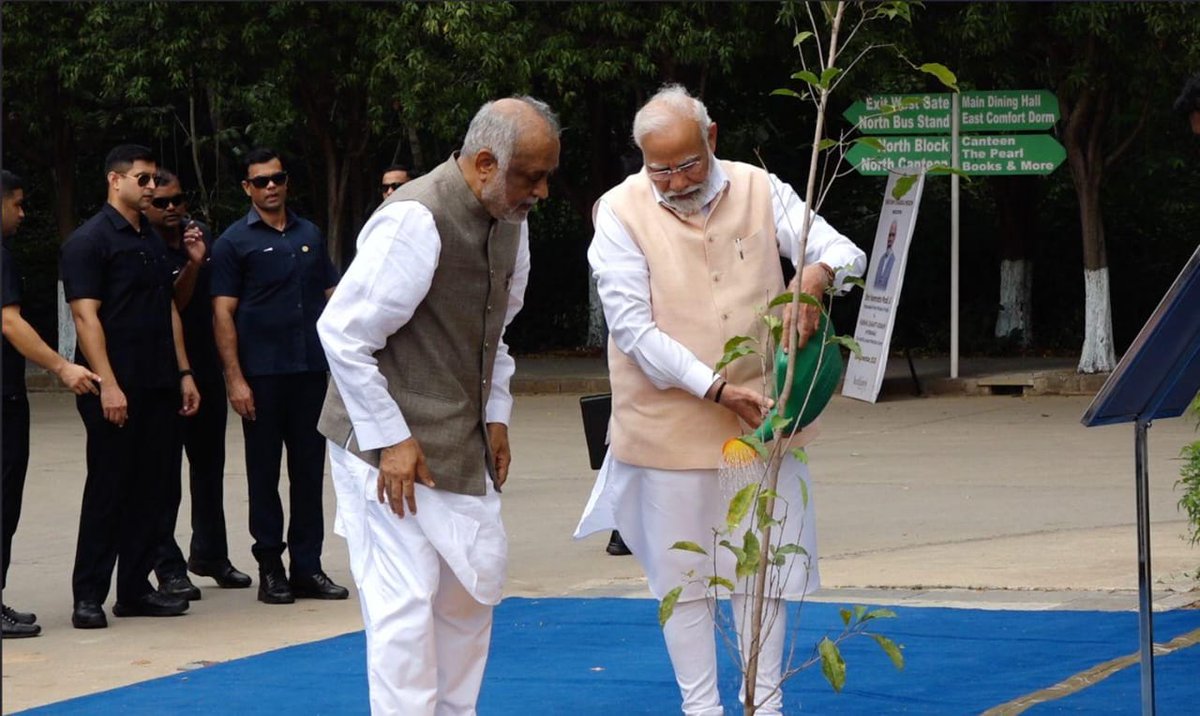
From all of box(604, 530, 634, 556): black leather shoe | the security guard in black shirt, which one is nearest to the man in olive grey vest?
the security guard in black shirt

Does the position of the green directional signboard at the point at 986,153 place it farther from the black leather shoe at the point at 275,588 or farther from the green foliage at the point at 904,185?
the green foliage at the point at 904,185

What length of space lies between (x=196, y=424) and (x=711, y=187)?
4.41 meters

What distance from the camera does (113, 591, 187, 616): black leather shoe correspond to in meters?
8.30

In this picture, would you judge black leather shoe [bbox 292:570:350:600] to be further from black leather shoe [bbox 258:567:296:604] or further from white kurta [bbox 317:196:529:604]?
white kurta [bbox 317:196:529:604]

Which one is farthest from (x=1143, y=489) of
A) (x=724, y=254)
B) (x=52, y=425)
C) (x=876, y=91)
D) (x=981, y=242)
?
(x=981, y=242)

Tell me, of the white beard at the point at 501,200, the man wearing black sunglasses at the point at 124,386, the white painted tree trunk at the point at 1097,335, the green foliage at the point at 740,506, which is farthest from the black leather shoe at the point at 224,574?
the white painted tree trunk at the point at 1097,335

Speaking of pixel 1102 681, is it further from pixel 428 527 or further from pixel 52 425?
pixel 52 425

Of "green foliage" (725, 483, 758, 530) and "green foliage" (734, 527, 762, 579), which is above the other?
"green foliage" (725, 483, 758, 530)

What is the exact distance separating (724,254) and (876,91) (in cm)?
1930

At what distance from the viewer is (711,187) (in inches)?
209

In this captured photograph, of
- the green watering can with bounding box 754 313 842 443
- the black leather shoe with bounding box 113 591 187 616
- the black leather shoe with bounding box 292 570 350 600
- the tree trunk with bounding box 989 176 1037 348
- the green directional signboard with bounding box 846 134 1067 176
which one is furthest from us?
the tree trunk with bounding box 989 176 1037 348

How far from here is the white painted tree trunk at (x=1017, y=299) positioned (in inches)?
965

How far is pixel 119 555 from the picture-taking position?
27.1ft

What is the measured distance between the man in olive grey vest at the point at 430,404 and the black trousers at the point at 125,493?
340cm
